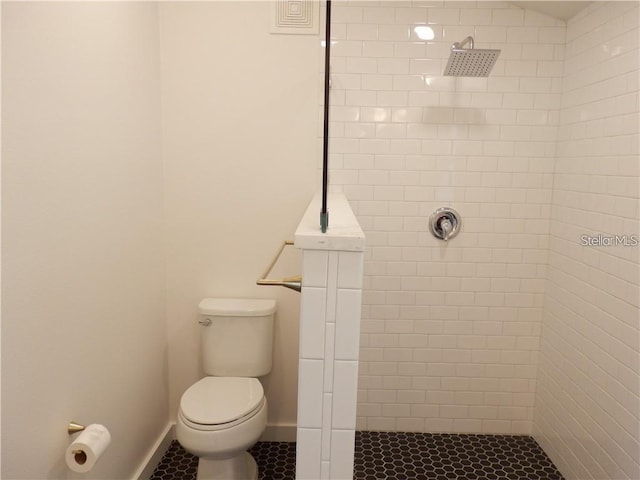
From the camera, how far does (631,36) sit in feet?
7.05

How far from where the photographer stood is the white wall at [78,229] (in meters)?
1.53

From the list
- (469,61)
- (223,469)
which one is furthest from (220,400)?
(469,61)

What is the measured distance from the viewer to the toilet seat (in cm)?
224

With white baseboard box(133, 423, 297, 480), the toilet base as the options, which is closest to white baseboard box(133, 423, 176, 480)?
white baseboard box(133, 423, 297, 480)

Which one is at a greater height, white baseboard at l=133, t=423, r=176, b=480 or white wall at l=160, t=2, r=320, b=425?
white wall at l=160, t=2, r=320, b=425

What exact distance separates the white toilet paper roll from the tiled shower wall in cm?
156

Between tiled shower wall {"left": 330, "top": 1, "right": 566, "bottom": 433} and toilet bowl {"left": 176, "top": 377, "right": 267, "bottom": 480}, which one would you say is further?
tiled shower wall {"left": 330, "top": 1, "right": 566, "bottom": 433}

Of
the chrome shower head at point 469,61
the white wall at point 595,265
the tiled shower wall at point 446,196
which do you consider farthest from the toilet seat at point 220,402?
the chrome shower head at point 469,61

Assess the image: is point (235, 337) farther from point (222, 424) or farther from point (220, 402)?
point (222, 424)

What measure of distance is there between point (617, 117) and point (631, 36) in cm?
32

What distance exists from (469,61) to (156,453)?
244 cm

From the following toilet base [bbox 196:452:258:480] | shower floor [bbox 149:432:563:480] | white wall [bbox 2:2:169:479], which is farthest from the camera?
shower floor [bbox 149:432:563:480]

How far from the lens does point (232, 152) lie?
2812 millimetres

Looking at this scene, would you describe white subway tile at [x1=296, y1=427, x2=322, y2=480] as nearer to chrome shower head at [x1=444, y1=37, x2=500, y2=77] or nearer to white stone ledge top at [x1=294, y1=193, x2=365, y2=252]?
white stone ledge top at [x1=294, y1=193, x2=365, y2=252]
